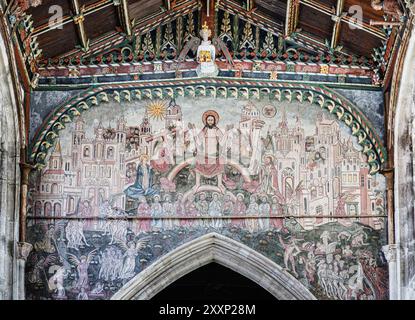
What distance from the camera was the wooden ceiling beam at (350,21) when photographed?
23922mm

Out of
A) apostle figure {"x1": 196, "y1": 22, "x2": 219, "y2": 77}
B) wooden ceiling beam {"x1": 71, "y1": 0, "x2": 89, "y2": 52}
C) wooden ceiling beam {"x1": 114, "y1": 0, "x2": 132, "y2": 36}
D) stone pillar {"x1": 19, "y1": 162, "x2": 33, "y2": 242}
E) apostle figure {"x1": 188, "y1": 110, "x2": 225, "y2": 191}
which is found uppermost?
wooden ceiling beam {"x1": 114, "y1": 0, "x2": 132, "y2": 36}

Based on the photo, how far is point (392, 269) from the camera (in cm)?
2398

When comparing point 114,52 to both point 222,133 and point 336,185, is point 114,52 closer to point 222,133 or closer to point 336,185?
point 222,133

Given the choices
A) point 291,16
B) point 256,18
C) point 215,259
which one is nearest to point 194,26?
point 256,18

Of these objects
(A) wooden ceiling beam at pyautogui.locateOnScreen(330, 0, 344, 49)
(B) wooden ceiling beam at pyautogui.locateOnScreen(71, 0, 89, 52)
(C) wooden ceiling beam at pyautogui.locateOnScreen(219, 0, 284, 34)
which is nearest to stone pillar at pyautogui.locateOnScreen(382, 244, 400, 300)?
(A) wooden ceiling beam at pyautogui.locateOnScreen(330, 0, 344, 49)

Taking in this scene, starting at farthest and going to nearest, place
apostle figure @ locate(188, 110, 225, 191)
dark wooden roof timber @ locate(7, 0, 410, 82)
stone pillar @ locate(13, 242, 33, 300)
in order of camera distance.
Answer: apostle figure @ locate(188, 110, 225, 191) → dark wooden roof timber @ locate(7, 0, 410, 82) → stone pillar @ locate(13, 242, 33, 300)

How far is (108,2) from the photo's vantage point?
79.0ft

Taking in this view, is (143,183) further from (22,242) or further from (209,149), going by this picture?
(22,242)

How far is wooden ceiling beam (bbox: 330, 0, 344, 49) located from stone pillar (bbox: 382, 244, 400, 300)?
3.11 metres

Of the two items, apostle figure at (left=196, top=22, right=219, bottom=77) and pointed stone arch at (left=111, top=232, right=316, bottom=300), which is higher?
apostle figure at (left=196, top=22, right=219, bottom=77)

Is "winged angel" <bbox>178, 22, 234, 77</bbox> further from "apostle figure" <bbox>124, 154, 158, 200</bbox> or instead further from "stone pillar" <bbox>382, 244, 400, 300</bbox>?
"stone pillar" <bbox>382, 244, 400, 300</bbox>

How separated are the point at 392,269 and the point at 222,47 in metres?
4.15

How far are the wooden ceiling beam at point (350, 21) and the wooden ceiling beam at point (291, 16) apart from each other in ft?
0.52

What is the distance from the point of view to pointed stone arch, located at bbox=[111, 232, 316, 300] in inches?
952
